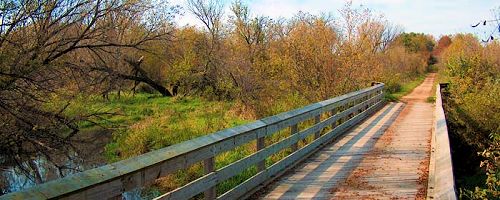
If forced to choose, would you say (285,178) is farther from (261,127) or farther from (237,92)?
(237,92)

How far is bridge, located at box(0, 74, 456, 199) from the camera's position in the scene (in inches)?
150

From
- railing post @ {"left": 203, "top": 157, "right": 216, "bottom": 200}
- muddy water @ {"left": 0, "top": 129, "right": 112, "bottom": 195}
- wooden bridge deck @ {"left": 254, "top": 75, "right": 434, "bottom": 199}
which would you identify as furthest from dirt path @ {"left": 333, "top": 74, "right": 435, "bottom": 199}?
Answer: muddy water @ {"left": 0, "top": 129, "right": 112, "bottom": 195}

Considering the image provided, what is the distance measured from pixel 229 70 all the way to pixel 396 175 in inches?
968

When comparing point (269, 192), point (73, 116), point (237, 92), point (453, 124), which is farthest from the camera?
point (237, 92)

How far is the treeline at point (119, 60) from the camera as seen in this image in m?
9.52

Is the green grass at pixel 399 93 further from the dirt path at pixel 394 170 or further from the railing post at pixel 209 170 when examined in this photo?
the railing post at pixel 209 170

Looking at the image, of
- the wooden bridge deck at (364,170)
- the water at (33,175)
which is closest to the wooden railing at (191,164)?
the wooden bridge deck at (364,170)

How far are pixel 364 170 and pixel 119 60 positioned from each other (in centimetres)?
1138

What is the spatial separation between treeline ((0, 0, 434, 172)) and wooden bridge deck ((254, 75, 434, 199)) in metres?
5.75

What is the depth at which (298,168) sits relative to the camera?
816 centimetres

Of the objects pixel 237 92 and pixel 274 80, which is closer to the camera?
pixel 274 80

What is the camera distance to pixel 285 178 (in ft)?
24.4

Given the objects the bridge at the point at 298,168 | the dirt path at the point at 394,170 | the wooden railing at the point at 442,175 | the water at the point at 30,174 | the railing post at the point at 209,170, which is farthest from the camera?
the water at the point at 30,174

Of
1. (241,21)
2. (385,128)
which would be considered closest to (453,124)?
(385,128)
